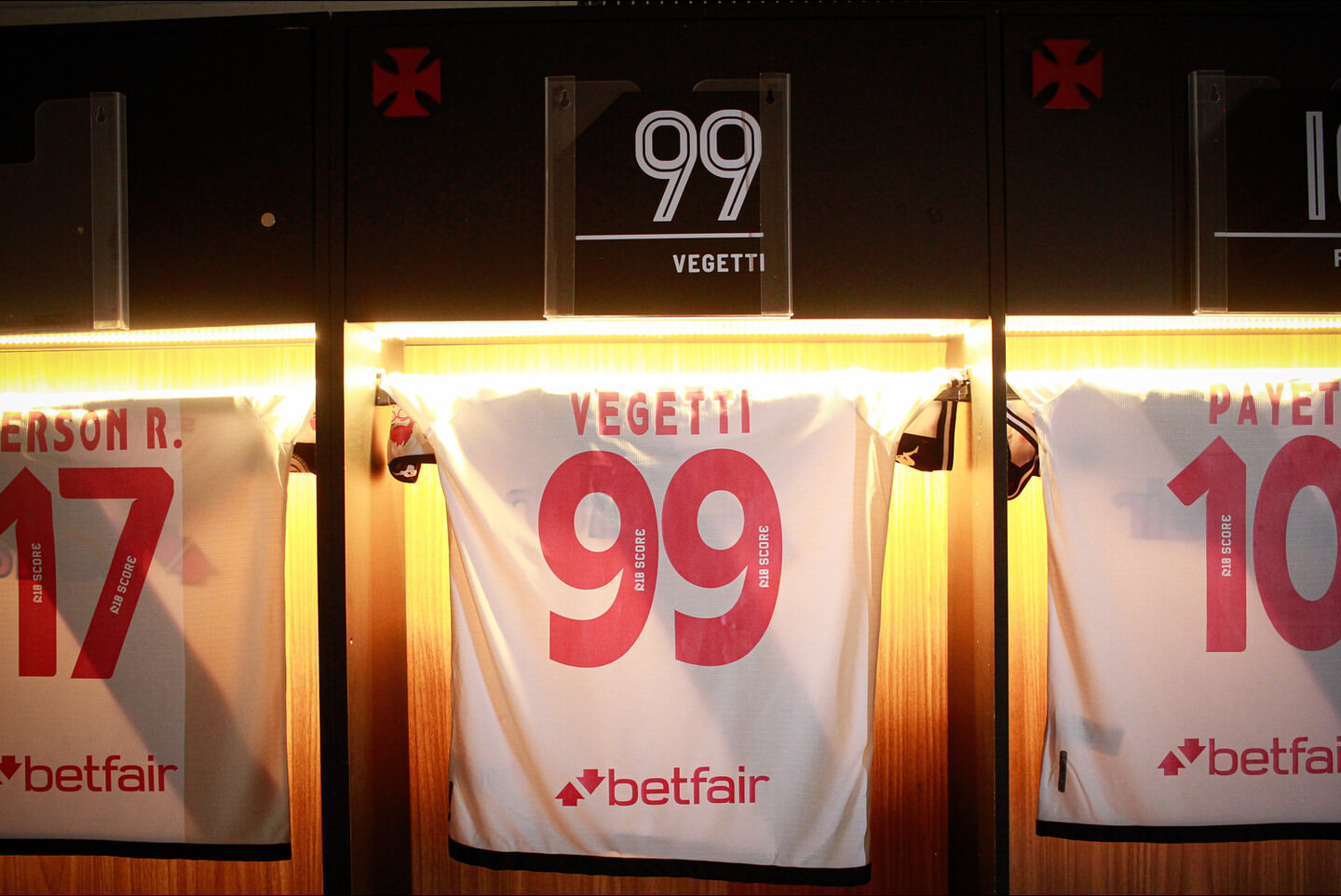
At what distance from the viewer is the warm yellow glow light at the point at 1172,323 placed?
155 cm

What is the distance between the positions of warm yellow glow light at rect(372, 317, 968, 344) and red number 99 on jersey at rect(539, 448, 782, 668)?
0.29 m

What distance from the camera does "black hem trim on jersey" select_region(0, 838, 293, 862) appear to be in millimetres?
1668

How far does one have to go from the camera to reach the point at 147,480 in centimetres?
170

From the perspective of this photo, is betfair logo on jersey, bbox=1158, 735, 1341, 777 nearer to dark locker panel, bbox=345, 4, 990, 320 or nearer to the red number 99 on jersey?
the red number 99 on jersey

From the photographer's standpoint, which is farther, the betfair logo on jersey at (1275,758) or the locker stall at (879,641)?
the locker stall at (879,641)

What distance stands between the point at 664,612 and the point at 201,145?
1.36m

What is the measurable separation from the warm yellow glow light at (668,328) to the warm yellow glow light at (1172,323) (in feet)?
0.55

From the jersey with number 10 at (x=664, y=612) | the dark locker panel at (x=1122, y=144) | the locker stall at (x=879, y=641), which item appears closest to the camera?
the dark locker panel at (x=1122, y=144)

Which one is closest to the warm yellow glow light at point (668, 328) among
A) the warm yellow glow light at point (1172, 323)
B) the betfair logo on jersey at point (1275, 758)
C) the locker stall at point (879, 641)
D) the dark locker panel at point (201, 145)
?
the locker stall at point (879, 641)

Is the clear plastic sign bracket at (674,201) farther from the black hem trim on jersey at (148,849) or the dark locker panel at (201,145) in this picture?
the black hem trim on jersey at (148,849)

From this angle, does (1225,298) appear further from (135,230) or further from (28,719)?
(28,719)

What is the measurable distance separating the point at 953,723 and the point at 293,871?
1792mm

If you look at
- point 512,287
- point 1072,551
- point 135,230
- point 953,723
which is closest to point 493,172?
point 512,287

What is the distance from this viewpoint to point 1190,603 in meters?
1.68
